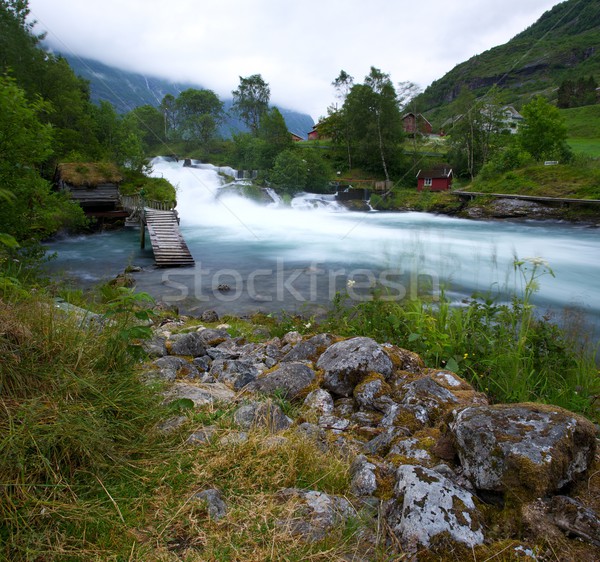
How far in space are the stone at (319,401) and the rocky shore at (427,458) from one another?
0.01 metres

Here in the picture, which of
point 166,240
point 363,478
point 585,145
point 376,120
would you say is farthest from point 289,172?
point 585,145

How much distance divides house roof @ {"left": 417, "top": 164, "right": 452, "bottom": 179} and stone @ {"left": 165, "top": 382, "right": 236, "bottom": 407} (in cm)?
4793

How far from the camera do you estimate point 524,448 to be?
219 cm

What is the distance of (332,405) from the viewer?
11.6ft

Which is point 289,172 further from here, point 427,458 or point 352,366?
point 427,458

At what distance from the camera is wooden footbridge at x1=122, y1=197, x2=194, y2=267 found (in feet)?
56.7

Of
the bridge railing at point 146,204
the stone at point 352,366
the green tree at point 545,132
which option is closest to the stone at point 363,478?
the stone at point 352,366

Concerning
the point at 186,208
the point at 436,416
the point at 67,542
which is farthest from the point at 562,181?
the point at 67,542

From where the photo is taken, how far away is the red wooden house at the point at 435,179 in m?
46.2

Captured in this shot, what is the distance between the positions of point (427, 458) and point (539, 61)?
198m

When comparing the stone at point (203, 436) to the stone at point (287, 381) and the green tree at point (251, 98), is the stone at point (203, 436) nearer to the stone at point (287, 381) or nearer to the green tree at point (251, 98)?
the stone at point (287, 381)

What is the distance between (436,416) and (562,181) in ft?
124

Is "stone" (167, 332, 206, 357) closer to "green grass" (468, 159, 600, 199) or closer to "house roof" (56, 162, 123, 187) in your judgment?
"house roof" (56, 162, 123, 187)

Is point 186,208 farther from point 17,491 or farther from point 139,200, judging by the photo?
point 17,491
